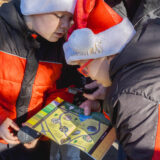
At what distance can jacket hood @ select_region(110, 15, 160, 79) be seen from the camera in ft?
2.27

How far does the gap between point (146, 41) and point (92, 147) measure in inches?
19.2

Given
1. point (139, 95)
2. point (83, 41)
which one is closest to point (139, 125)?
point (139, 95)

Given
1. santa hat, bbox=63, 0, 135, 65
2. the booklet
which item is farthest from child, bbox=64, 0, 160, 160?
the booklet

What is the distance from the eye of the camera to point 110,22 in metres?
0.78

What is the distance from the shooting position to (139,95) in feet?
2.15

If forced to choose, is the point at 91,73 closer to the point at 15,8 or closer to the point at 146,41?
the point at 146,41

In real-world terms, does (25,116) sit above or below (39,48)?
below

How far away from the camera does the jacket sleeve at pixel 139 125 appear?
2.05 ft

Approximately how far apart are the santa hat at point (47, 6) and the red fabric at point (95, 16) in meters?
0.06

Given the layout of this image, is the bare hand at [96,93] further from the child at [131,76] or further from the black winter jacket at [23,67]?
the child at [131,76]

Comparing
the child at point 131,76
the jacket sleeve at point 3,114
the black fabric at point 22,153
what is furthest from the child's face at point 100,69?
the black fabric at point 22,153

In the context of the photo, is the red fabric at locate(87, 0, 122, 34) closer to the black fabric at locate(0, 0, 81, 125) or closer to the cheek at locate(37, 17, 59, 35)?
the cheek at locate(37, 17, 59, 35)

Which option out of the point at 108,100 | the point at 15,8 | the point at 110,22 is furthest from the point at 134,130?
the point at 15,8

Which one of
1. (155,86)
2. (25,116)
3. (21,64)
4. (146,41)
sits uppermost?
(146,41)
